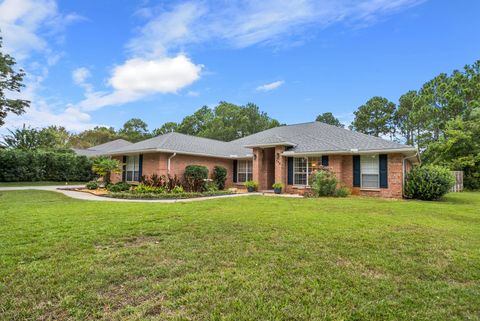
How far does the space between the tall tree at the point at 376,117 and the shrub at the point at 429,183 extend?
2903 centimetres

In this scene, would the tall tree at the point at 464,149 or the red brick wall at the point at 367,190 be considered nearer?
the red brick wall at the point at 367,190

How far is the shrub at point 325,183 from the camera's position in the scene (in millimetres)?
13906

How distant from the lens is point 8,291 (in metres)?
2.97

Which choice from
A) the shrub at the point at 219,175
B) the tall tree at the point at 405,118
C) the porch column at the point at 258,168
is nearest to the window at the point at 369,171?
the porch column at the point at 258,168

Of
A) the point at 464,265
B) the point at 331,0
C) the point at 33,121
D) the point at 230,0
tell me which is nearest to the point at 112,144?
the point at 33,121

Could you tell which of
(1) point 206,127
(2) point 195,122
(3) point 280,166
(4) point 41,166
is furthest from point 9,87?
(2) point 195,122

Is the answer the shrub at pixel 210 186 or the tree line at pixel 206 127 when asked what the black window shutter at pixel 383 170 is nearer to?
the shrub at pixel 210 186

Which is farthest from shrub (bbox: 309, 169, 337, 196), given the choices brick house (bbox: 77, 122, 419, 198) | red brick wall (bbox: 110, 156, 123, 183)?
red brick wall (bbox: 110, 156, 123, 183)

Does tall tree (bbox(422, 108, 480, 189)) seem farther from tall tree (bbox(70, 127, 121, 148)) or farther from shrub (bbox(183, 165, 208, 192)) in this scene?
tall tree (bbox(70, 127, 121, 148))

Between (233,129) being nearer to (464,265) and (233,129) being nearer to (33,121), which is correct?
(33,121)

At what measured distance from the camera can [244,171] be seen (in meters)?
19.7

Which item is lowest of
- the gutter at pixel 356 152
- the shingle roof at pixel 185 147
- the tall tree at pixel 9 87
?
the gutter at pixel 356 152

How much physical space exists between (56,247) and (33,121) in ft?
120

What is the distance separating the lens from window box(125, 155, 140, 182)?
1820 centimetres
